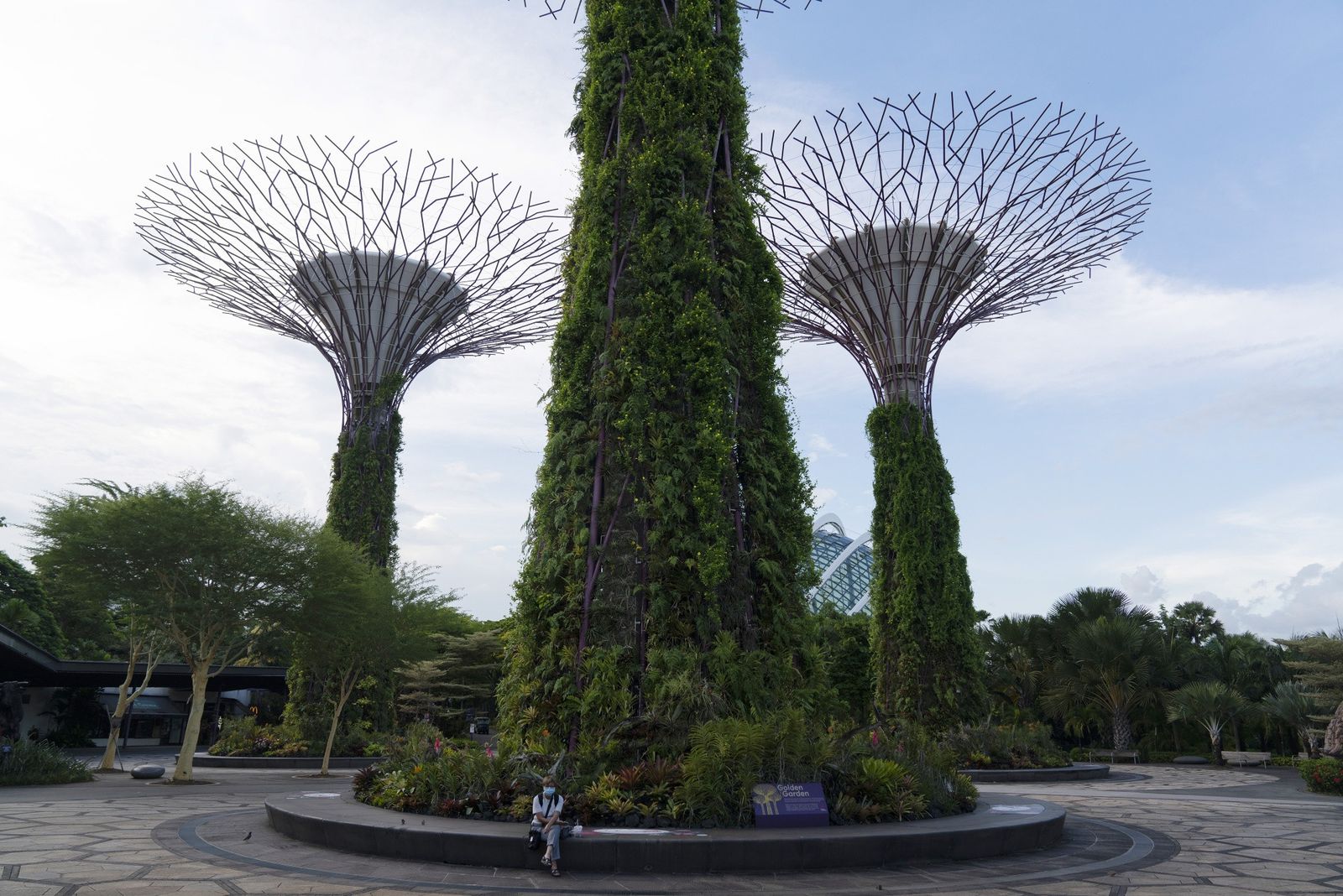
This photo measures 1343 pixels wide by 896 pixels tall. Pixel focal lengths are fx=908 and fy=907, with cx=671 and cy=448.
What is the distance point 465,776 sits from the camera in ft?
33.1

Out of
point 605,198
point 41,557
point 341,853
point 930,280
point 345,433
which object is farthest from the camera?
point 345,433

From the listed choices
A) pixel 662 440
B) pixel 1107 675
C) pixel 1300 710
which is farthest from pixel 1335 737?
pixel 662 440

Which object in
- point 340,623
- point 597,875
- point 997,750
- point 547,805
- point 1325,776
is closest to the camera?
point 597,875

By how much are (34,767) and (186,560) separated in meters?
4.84

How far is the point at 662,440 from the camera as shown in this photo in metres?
11.6

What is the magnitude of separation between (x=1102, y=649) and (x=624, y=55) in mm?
25526

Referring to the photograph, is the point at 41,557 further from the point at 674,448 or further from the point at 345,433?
the point at 674,448

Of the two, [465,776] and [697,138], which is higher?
[697,138]

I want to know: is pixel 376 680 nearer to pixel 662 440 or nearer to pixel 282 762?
pixel 282 762

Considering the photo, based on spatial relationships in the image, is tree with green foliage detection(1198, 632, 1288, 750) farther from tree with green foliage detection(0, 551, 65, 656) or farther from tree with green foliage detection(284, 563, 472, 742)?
tree with green foliage detection(0, 551, 65, 656)

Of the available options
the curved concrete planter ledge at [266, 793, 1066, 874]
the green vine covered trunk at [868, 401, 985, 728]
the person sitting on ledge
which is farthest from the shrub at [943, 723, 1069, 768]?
the person sitting on ledge

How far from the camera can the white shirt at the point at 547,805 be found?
8.16 m

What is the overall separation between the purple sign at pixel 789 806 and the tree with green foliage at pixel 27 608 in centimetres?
3641

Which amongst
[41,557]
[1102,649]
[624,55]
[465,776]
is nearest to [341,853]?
[465,776]
